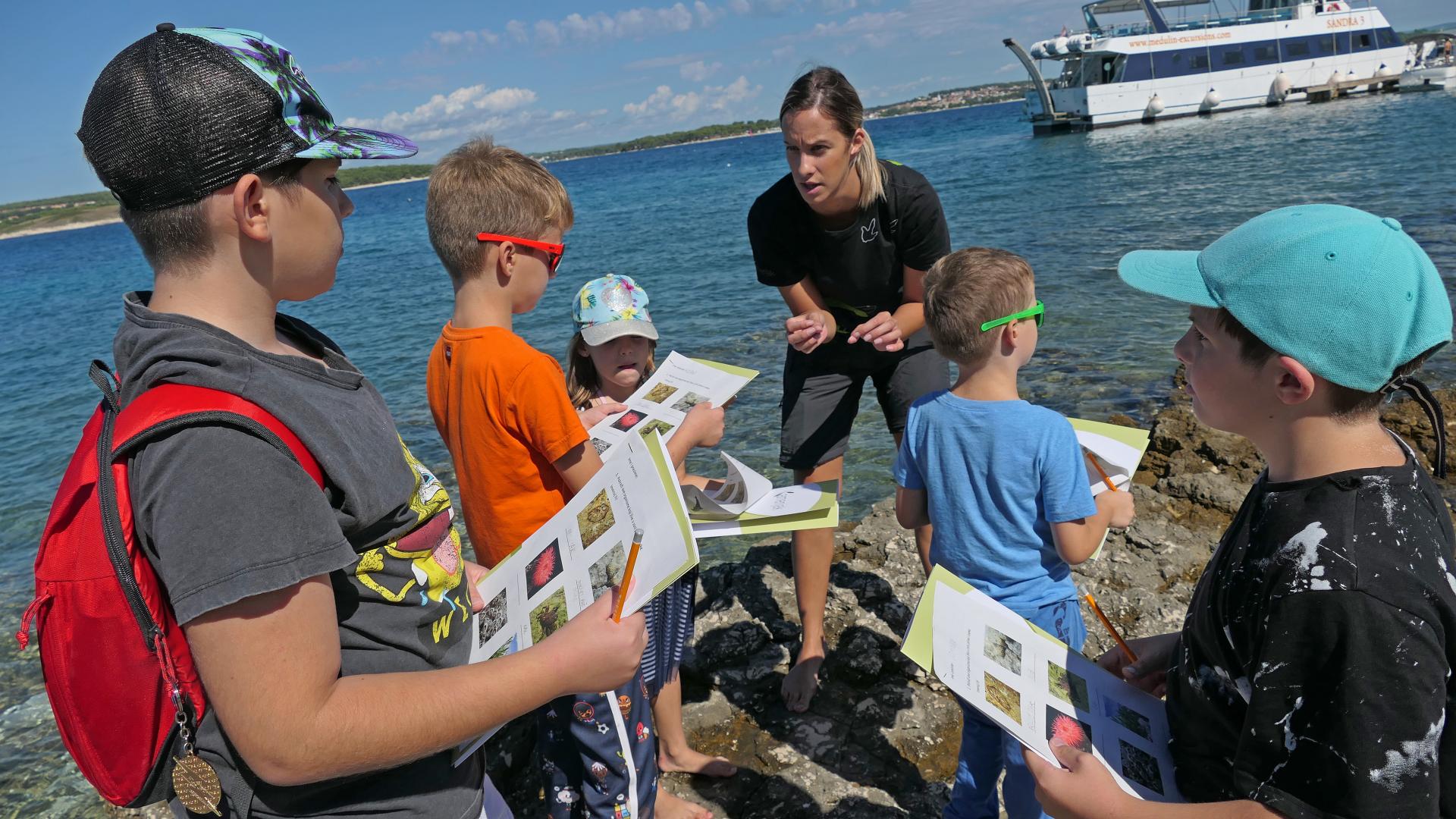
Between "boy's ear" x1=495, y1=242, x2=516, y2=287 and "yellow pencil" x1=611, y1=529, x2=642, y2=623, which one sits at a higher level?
"boy's ear" x1=495, y1=242, x2=516, y2=287

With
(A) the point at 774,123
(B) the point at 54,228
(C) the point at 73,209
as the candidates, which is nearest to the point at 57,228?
(B) the point at 54,228

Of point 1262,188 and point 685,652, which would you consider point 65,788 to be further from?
point 1262,188

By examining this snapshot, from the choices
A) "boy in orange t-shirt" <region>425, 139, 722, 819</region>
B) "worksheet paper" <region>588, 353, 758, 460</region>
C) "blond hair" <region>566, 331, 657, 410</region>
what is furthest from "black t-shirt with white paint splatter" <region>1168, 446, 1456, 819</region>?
"blond hair" <region>566, 331, 657, 410</region>

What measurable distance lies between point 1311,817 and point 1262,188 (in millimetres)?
21103

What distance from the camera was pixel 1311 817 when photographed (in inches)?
49.3

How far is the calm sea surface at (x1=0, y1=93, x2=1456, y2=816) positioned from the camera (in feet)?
22.9

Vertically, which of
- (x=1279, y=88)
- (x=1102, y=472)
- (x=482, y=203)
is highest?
(x=1279, y=88)

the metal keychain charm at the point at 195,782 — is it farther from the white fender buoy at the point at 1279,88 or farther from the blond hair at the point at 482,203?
the white fender buoy at the point at 1279,88

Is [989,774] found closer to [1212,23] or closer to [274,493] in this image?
[274,493]

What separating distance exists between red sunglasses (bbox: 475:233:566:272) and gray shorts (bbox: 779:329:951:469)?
5.05ft

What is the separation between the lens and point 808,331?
138 inches

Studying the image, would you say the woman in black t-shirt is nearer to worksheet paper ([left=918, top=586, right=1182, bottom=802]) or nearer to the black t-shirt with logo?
the black t-shirt with logo

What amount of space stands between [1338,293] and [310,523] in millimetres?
1659

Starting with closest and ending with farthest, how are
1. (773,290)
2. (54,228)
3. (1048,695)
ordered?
(1048,695)
(773,290)
(54,228)
